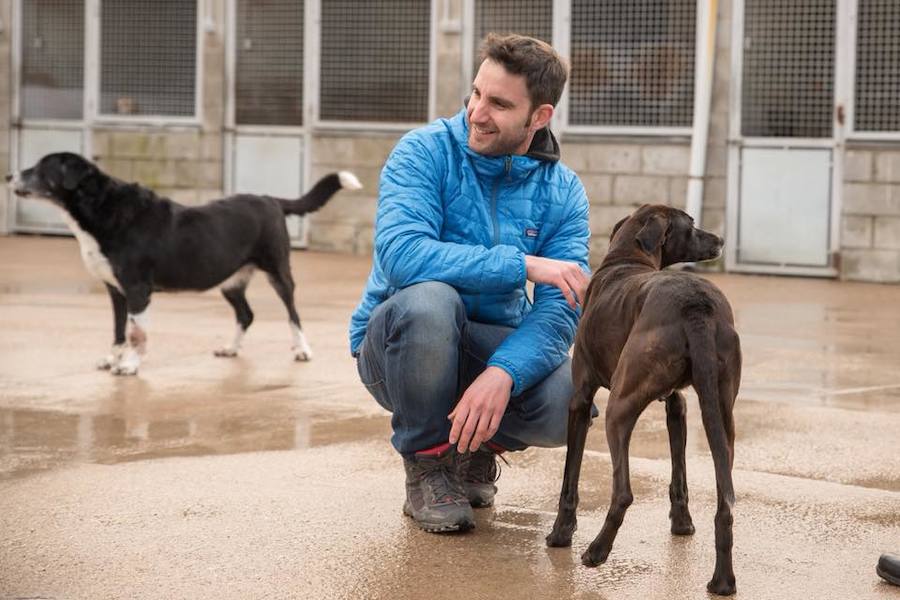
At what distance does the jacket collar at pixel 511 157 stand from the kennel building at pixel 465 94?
8.58 meters

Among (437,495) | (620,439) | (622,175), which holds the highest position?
(622,175)

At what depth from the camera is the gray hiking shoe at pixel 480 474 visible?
4.07m

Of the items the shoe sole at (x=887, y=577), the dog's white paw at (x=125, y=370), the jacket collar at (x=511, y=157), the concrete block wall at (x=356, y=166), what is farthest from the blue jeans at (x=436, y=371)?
the concrete block wall at (x=356, y=166)

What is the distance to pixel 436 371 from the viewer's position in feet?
12.2

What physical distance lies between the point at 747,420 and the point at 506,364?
217 centimetres

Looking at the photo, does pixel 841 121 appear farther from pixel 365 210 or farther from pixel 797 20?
pixel 365 210

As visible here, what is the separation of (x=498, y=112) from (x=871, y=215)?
898 centimetres

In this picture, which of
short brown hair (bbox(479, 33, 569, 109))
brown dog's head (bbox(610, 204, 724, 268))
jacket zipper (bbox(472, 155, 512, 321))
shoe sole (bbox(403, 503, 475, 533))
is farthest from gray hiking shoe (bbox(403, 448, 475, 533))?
short brown hair (bbox(479, 33, 569, 109))

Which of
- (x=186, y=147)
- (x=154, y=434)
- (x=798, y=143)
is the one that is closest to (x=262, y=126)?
(x=186, y=147)

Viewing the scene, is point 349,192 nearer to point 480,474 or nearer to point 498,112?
point 480,474

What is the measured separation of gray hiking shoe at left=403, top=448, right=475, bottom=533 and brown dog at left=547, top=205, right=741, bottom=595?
26cm

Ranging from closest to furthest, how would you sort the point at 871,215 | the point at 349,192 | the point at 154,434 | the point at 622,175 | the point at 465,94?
the point at 154,434, the point at 871,215, the point at 622,175, the point at 465,94, the point at 349,192

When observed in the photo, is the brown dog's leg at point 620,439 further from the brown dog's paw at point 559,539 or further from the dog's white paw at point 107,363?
the dog's white paw at point 107,363

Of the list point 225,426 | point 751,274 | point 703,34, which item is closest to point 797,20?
point 703,34
